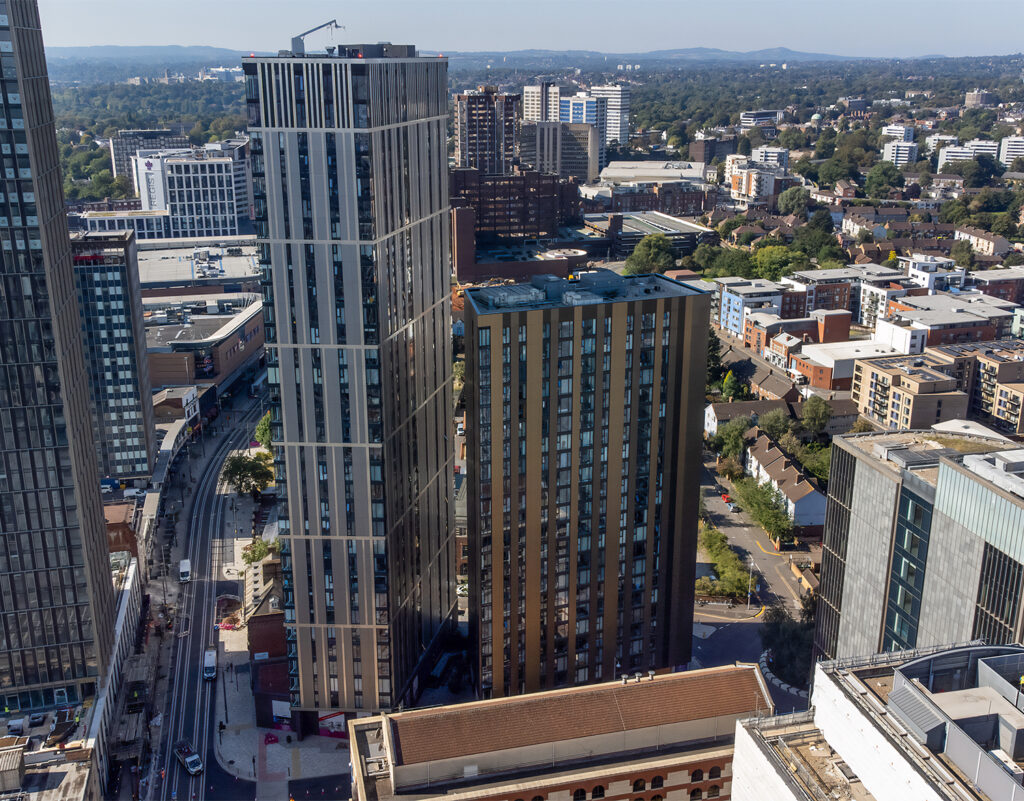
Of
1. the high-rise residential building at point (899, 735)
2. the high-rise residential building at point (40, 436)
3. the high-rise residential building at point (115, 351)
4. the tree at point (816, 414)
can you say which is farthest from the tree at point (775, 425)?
the high-rise residential building at point (899, 735)

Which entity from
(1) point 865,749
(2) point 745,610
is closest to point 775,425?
(2) point 745,610

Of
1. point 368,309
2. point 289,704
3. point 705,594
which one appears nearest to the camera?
point 368,309

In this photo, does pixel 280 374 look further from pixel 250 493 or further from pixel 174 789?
pixel 250 493

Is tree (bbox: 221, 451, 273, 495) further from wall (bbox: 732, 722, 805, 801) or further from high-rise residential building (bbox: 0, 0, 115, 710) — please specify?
wall (bbox: 732, 722, 805, 801)

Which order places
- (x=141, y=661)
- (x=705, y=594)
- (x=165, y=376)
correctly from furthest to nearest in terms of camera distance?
1. (x=165, y=376)
2. (x=705, y=594)
3. (x=141, y=661)

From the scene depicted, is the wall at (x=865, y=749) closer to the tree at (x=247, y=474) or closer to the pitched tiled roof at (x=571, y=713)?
the pitched tiled roof at (x=571, y=713)

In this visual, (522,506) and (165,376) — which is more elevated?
(522,506)

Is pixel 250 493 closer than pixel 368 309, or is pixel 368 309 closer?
pixel 368 309

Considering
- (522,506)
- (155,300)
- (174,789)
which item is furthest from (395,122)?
(155,300)
